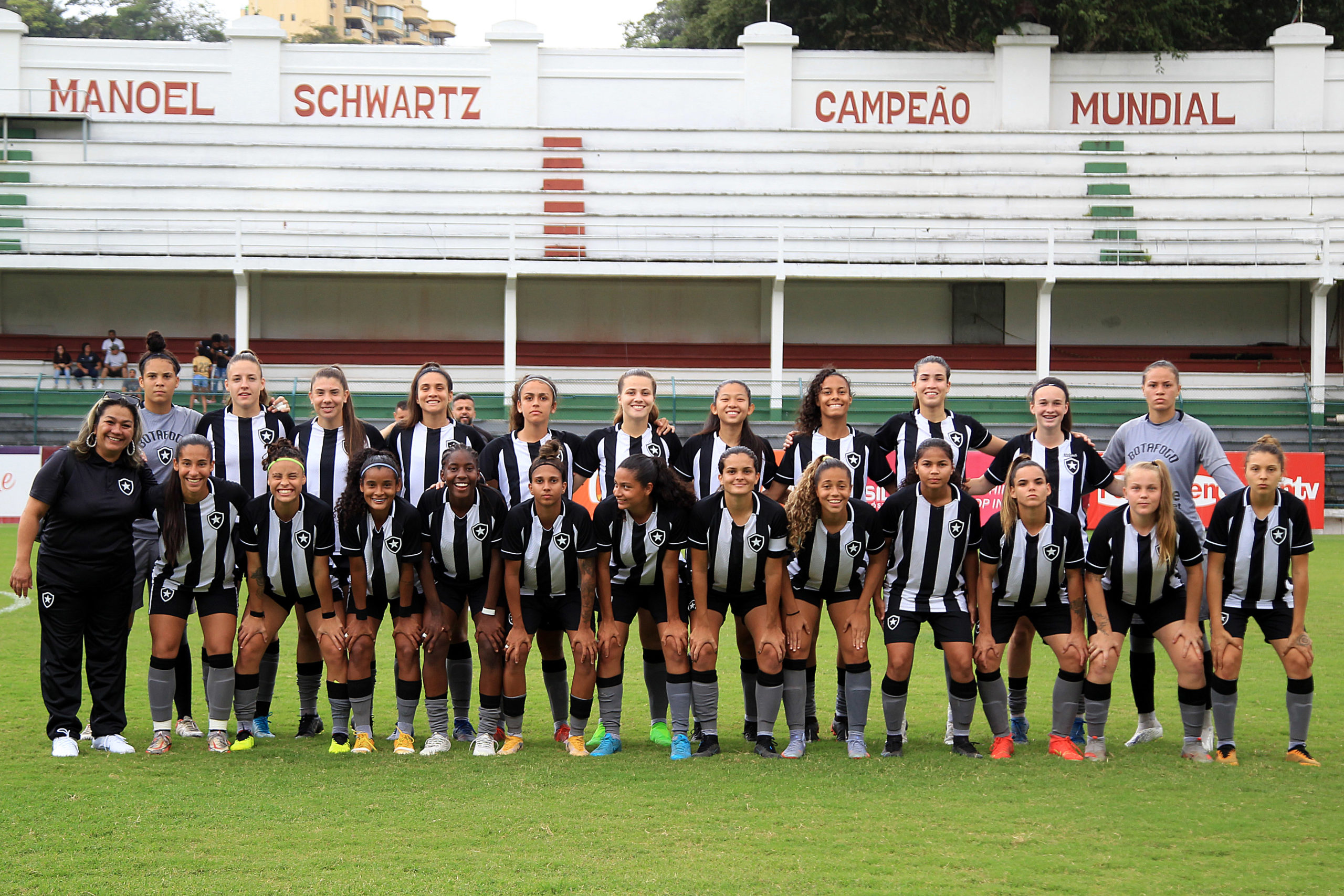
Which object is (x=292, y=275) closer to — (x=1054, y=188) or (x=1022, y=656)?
(x=1054, y=188)

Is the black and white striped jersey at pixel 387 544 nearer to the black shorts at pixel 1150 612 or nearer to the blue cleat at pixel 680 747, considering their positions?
the blue cleat at pixel 680 747

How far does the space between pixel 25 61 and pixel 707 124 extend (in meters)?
15.0

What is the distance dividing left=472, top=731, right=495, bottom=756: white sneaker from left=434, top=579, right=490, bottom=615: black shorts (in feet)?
1.94

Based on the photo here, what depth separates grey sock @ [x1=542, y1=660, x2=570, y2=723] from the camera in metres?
6.20

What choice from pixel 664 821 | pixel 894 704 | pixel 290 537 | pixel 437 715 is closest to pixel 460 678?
pixel 437 715

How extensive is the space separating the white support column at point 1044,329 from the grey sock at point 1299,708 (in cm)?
1830

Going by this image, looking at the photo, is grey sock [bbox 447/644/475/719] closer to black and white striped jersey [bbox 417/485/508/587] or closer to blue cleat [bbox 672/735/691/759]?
black and white striped jersey [bbox 417/485/508/587]

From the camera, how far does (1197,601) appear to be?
5.85m

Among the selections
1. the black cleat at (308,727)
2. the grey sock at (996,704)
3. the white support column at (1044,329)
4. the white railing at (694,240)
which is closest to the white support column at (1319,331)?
the white railing at (694,240)

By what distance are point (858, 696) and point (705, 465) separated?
141 centimetres

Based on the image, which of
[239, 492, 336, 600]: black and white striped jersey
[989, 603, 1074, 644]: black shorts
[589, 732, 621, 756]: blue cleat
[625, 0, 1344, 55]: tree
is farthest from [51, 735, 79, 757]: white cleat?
[625, 0, 1344, 55]: tree

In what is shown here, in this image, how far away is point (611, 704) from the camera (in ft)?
19.7

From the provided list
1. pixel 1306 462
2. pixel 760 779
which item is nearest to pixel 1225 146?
pixel 1306 462

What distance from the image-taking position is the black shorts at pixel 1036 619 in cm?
594
